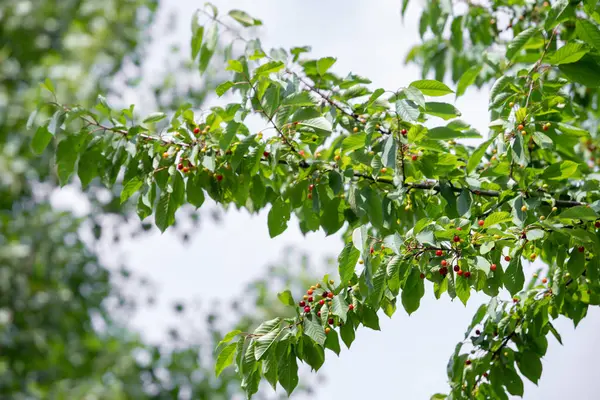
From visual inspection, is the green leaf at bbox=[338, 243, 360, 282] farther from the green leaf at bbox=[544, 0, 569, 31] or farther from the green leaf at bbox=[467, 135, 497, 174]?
the green leaf at bbox=[544, 0, 569, 31]

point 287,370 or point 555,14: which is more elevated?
point 555,14

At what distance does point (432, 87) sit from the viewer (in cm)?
195

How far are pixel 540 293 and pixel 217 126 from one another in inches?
44.3

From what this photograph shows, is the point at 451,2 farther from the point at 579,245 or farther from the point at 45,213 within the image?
the point at 45,213

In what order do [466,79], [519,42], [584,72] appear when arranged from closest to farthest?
[584,72] < [519,42] < [466,79]

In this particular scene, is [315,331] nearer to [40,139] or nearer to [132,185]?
[132,185]

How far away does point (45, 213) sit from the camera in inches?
348

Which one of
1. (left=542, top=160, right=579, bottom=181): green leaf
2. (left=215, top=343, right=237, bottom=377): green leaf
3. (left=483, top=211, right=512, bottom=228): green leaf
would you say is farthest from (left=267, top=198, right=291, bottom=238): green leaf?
(left=542, top=160, right=579, bottom=181): green leaf

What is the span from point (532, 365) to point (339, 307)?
30.5 inches

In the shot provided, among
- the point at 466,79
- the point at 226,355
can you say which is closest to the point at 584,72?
the point at 466,79

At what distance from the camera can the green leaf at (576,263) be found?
→ 1.92 metres

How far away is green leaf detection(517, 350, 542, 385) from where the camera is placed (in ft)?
7.42

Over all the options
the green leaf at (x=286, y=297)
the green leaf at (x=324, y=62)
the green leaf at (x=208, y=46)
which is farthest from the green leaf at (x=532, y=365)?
the green leaf at (x=208, y=46)

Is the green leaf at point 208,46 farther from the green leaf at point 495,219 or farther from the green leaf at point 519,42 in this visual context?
the green leaf at point 495,219
